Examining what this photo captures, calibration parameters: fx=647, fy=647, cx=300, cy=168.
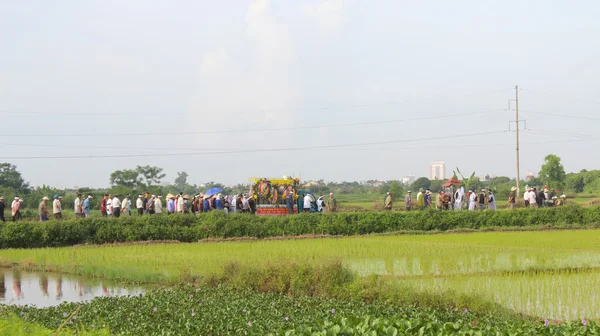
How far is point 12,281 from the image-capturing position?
48.5ft

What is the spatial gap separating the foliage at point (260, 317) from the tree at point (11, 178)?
45.9 metres

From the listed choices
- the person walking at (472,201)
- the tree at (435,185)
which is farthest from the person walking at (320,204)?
the tree at (435,185)

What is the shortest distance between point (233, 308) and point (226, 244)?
11041 millimetres

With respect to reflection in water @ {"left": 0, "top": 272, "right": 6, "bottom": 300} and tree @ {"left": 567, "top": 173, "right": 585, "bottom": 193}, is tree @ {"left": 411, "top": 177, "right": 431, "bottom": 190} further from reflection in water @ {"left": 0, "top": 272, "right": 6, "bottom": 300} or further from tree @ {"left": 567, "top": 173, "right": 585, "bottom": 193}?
reflection in water @ {"left": 0, "top": 272, "right": 6, "bottom": 300}

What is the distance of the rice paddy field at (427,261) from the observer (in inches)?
443

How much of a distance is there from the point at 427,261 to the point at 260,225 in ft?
28.9

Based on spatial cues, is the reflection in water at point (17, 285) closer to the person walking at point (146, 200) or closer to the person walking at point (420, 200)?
the person walking at point (146, 200)

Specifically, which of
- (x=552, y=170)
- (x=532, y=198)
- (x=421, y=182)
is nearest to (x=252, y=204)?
(x=532, y=198)

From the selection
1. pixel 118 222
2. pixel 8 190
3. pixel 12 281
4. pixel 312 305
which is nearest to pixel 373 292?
pixel 312 305

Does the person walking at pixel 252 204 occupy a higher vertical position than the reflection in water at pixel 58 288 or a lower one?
higher

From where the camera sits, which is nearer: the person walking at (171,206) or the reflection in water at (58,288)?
the reflection in water at (58,288)

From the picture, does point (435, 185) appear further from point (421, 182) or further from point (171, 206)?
point (171, 206)

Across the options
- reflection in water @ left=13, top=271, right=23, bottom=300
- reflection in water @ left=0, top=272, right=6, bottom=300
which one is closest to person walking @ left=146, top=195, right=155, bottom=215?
reflection in water @ left=13, top=271, right=23, bottom=300

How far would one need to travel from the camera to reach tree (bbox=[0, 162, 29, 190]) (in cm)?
5244
